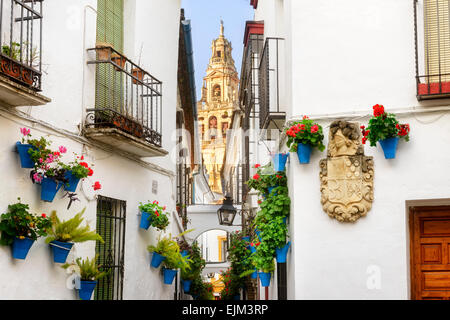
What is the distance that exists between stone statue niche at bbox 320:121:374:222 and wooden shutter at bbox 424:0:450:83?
3.62 feet

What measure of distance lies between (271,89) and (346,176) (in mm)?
2824

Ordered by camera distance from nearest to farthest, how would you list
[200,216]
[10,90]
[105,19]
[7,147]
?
[10,90] → [7,147] → [105,19] → [200,216]

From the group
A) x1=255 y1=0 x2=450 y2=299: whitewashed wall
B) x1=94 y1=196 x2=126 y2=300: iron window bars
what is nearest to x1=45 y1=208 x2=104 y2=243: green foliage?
x1=94 y1=196 x2=126 y2=300: iron window bars

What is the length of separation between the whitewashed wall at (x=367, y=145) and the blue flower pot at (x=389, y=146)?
13cm

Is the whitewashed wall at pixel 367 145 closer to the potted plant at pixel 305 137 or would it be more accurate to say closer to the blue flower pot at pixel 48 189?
the potted plant at pixel 305 137

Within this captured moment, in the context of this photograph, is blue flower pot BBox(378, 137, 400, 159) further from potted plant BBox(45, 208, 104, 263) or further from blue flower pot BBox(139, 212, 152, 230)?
blue flower pot BBox(139, 212, 152, 230)

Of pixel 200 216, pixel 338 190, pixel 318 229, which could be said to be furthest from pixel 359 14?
pixel 200 216

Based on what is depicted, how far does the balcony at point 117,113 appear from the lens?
8.60 m

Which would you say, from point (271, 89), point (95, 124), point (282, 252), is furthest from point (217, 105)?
point (282, 252)

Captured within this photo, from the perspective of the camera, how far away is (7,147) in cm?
648

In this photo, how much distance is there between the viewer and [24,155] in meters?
6.62

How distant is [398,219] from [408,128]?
3.38 feet

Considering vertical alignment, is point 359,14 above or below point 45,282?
above
